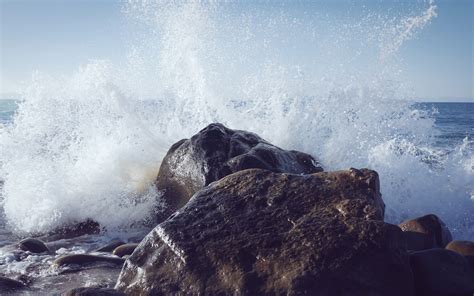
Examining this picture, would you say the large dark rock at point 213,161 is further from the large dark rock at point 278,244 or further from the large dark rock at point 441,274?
the large dark rock at point 441,274

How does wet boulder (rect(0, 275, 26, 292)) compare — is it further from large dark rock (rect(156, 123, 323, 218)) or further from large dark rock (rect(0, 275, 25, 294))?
large dark rock (rect(156, 123, 323, 218))

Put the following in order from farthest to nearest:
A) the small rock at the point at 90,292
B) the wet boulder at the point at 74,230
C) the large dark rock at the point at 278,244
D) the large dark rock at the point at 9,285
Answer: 1. the wet boulder at the point at 74,230
2. the large dark rock at the point at 9,285
3. the small rock at the point at 90,292
4. the large dark rock at the point at 278,244

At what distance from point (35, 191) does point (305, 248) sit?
572 cm

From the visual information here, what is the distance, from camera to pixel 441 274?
3.48 m

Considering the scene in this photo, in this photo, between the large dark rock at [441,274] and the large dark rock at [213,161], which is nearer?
the large dark rock at [441,274]

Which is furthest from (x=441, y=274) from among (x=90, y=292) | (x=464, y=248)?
(x=90, y=292)

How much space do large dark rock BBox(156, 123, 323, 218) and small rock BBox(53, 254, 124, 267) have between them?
177 cm

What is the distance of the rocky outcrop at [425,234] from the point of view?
4.55 metres

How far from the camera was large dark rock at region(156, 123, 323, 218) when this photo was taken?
608cm

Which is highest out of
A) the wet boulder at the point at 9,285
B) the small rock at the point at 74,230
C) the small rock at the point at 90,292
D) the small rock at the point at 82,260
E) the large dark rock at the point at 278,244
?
the large dark rock at the point at 278,244

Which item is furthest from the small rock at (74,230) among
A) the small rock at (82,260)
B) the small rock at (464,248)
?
the small rock at (464,248)

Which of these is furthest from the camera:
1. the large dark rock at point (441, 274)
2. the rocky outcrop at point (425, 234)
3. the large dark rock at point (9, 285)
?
the rocky outcrop at point (425, 234)

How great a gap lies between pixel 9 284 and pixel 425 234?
3.75 metres

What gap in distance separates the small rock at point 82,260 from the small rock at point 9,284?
0.52m
